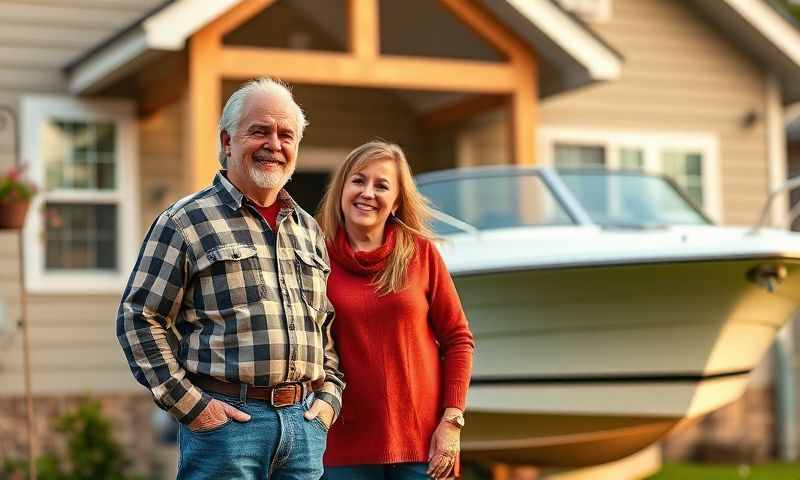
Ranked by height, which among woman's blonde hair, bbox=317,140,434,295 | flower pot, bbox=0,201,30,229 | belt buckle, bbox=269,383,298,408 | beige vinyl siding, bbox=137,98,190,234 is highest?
beige vinyl siding, bbox=137,98,190,234

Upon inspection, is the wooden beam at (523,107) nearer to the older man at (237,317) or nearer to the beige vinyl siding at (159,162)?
the beige vinyl siding at (159,162)

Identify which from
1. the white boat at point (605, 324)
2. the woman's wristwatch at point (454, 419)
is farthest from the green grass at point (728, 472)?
the woman's wristwatch at point (454, 419)

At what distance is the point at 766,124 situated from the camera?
12648 mm

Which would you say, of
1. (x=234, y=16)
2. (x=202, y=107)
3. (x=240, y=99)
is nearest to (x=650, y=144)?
(x=234, y=16)

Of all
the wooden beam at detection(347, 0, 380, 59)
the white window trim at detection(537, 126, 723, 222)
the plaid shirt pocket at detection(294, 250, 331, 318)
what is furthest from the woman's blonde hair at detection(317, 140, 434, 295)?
the white window trim at detection(537, 126, 723, 222)

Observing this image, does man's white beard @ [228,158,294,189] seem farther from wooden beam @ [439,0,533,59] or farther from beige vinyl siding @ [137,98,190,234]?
beige vinyl siding @ [137,98,190,234]

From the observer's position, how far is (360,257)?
3984mm

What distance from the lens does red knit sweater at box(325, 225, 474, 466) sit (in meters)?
3.90

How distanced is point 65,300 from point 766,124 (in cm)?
695

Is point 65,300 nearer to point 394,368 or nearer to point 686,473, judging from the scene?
point 686,473

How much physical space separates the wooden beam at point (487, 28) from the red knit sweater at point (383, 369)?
5.87 metres

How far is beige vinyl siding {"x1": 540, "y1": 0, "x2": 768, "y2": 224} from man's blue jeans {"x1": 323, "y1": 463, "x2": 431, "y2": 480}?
822 cm

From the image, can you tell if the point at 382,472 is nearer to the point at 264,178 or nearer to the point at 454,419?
the point at 454,419

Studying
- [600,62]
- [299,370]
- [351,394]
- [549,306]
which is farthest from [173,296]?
[600,62]
